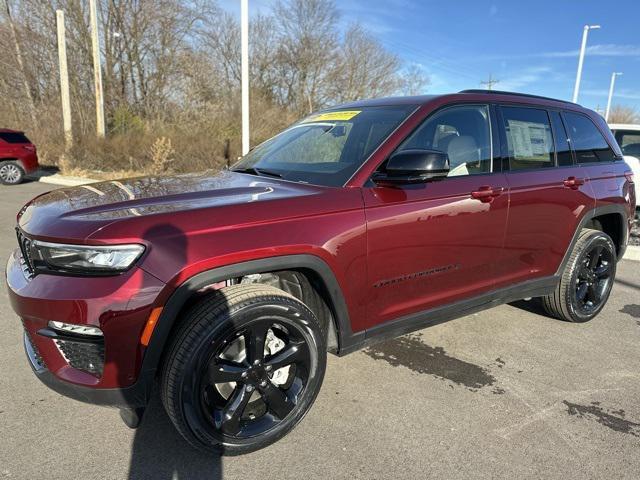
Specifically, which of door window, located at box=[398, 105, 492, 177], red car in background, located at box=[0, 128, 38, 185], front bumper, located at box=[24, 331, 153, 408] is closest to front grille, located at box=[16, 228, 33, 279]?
front bumper, located at box=[24, 331, 153, 408]

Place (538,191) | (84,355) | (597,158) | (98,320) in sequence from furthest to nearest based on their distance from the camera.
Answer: (597,158)
(538,191)
(84,355)
(98,320)

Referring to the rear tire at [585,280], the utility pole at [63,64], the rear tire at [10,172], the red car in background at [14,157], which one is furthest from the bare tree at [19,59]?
the rear tire at [585,280]

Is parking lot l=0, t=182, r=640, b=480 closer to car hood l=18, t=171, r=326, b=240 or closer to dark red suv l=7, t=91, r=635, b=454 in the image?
dark red suv l=7, t=91, r=635, b=454

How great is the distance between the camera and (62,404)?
274 cm

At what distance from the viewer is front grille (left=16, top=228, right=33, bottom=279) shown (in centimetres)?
221

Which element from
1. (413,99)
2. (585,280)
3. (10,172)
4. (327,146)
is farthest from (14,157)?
(585,280)

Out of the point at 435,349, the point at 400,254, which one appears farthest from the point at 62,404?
the point at 435,349

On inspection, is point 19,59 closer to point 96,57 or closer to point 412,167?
point 96,57

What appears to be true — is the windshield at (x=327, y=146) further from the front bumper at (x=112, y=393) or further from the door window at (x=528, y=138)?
the front bumper at (x=112, y=393)

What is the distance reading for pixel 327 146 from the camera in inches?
125

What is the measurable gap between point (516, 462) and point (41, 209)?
2.73m

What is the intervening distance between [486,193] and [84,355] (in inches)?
97.9

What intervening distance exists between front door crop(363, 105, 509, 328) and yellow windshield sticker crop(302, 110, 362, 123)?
604 millimetres

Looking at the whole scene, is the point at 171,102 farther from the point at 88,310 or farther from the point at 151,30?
the point at 88,310
